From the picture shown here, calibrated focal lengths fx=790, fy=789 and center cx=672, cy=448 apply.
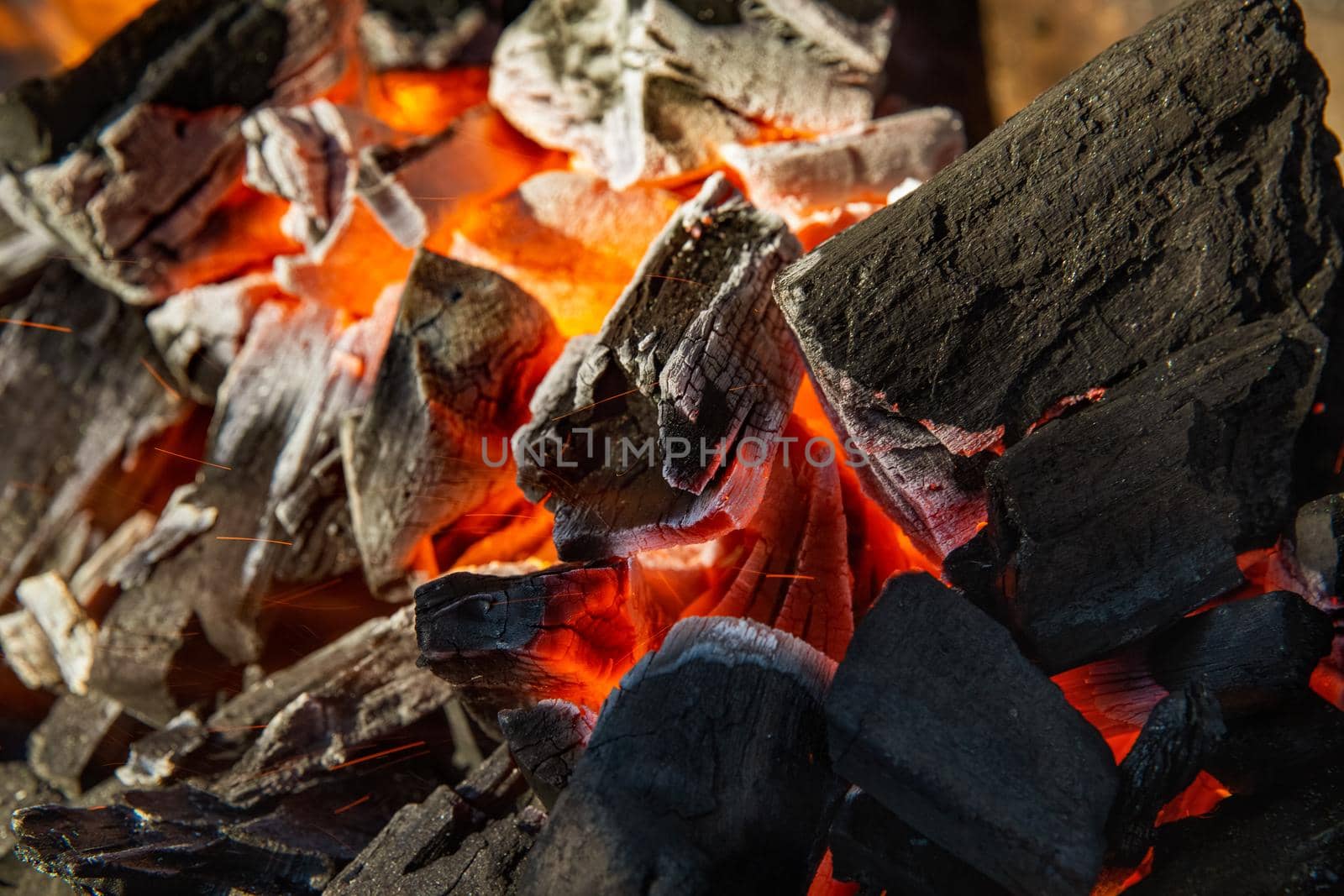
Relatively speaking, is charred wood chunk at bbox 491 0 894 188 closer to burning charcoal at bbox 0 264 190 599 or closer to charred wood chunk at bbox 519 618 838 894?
charred wood chunk at bbox 519 618 838 894

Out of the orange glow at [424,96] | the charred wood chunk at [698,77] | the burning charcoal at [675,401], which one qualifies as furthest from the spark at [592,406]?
the orange glow at [424,96]

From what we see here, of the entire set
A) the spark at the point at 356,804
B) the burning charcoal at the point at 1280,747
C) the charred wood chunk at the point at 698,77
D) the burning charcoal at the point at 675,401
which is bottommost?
the burning charcoal at the point at 1280,747

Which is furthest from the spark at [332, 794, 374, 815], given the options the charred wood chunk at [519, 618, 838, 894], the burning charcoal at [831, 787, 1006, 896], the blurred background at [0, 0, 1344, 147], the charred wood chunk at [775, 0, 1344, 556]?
the blurred background at [0, 0, 1344, 147]

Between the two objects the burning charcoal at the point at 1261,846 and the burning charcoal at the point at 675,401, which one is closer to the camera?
the burning charcoal at the point at 1261,846

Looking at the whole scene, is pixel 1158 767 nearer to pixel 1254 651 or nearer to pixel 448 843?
pixel 1254 651

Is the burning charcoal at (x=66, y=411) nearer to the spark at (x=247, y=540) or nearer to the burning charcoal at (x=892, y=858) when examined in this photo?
the spark at (x=247, y=540)

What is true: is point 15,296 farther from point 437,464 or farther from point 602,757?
point 602,757
